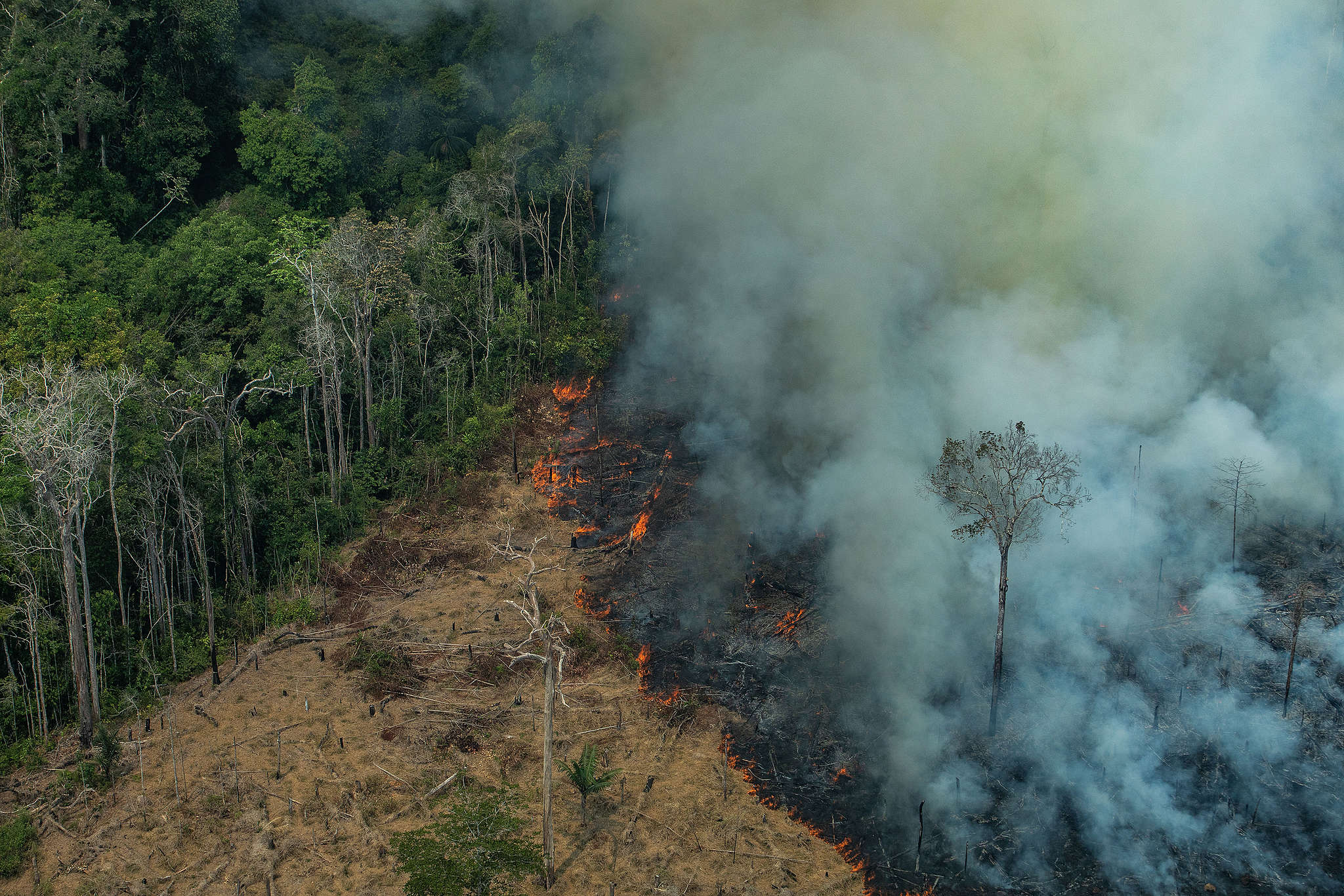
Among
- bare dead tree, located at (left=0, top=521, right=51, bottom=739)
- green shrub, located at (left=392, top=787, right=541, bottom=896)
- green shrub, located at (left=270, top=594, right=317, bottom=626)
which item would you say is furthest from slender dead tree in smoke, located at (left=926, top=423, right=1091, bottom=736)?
bare dead tree, located at (left=0, top=521, right=51, bottom=739)

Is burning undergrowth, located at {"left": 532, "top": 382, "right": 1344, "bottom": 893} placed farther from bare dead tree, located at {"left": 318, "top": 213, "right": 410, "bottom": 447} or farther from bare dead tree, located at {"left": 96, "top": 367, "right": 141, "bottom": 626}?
bare dead tree, located at {"left": 96, "top": 367, "right": 141, "bottom": 626}

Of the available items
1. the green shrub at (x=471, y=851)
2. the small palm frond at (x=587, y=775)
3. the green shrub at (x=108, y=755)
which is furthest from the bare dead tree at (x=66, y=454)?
the small palm frond at (x=587, y=775)

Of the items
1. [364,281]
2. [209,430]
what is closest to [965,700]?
[209,430]

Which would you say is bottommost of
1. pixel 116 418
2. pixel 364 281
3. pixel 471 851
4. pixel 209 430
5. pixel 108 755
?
pixel 471 851

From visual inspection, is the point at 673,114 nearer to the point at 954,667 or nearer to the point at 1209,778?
the point at 954,667

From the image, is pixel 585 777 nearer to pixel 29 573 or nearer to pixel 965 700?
pixel 965 700

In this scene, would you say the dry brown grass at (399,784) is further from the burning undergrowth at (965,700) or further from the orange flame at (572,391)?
the orange flame at (572,391)
